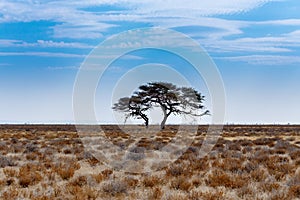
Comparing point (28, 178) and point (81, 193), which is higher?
point (28, 178)

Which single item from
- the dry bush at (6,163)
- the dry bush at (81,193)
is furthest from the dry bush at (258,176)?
the dry bush at (6,163)

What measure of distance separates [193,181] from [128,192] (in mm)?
2209

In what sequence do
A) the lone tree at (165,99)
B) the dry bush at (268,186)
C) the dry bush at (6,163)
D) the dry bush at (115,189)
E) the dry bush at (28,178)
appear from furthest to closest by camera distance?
the lone tree at (165,99) → the dry bush at (6,163) → the dry bush at (28,178) → the dry bush at (268,186) → the dry bush at (115,189)

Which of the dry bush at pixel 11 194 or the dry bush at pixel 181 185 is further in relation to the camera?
the dry bush at pixel 181 185

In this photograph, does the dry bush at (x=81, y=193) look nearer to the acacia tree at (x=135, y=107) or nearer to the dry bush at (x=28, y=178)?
the dry bush at (x=28, y=178)

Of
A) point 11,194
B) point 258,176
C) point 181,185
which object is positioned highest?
point 258,176

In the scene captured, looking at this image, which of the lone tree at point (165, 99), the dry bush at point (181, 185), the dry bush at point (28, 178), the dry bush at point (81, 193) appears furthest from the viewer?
the lone tree at point (165, 99)

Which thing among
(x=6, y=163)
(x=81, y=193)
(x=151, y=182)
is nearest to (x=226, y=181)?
(x=151, y=182)

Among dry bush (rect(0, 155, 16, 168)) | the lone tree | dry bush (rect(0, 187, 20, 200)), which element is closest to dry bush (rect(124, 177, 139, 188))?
dry bush (rect(0, 187, 20, 200))

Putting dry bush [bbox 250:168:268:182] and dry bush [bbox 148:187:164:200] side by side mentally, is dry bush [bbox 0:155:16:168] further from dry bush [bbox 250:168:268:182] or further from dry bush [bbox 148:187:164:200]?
dry bush [bbox 250:168:268:182]

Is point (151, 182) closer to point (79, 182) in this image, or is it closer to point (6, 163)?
point (79, 182)

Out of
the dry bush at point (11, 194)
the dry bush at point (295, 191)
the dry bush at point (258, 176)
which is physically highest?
the dry bush at point (258, 176)

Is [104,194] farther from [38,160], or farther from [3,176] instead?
[38,160]

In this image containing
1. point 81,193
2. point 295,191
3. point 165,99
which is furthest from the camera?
point 165,99
